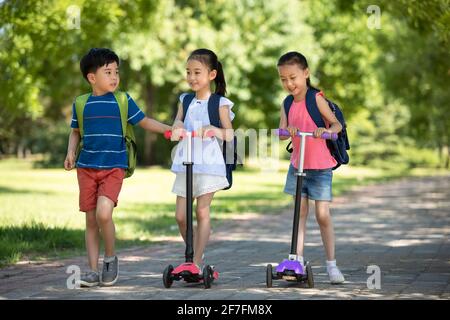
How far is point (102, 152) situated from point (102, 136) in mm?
126

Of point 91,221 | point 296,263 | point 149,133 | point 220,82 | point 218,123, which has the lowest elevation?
point 296,263

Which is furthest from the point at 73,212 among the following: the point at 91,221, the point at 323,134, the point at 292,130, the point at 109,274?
the point at 323,134

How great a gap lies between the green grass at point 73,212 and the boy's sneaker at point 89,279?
1686 millimetres

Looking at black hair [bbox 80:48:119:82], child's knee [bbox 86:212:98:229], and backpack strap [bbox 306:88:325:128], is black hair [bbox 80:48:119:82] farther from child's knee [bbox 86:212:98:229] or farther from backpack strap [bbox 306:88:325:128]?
backpack strap [bbox 306:88:325:128]

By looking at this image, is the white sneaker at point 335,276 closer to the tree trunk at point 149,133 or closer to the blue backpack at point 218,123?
the blue backpack at point 218,123

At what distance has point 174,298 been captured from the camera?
19.5 feet

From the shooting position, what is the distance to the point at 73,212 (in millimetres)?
14359

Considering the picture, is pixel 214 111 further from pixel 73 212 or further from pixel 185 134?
pixel 73 212

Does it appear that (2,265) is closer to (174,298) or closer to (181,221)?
(181,221)

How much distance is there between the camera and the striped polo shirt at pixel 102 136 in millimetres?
6703

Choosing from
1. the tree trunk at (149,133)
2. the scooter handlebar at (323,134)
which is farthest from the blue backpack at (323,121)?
the tree trunk at (149,133)

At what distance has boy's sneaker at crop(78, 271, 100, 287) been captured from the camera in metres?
6.58
